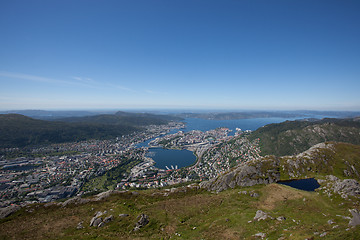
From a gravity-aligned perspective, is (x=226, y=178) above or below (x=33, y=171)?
above

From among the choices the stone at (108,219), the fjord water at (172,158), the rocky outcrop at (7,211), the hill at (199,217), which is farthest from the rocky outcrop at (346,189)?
the fjord water at (172,158)

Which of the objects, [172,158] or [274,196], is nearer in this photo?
[274,196]

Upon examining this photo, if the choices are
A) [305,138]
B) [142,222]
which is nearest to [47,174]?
[142,222]

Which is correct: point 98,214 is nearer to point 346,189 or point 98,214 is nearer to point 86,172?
point 346,189

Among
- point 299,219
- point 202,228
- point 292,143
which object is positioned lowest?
point 292,143

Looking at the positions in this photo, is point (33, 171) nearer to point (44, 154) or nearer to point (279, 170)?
point (44, 154)

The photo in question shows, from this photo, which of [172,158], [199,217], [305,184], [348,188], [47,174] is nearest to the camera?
[199,217]

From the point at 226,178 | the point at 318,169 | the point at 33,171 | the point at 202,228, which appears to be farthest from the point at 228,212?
the point at 33,171
